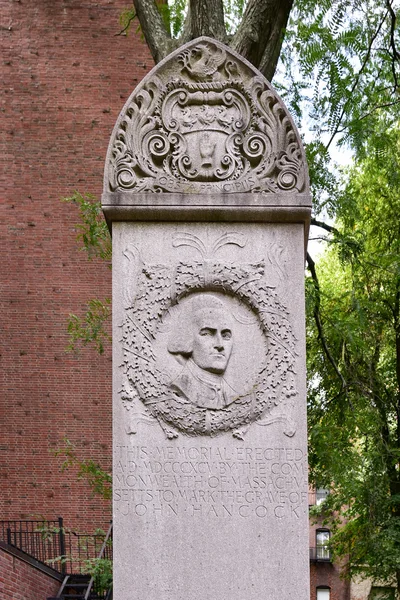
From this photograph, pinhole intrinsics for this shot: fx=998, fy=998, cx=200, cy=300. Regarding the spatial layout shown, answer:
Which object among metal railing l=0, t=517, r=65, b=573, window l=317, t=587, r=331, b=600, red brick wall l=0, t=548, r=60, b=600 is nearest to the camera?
red brick wall l=0, t=548, r=60, b=600

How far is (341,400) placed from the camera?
15.7 m

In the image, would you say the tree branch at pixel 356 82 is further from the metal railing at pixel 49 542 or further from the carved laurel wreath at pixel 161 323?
the metal railing at pixel 49 542

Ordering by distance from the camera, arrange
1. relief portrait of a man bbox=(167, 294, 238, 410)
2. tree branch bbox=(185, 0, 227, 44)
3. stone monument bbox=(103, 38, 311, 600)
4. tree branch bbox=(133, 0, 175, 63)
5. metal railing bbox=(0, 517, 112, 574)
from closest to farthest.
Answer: stone monument bbox=(103, 38, 311, 600) < relief portrait of a man bbox=(167, 294, 238, 410) < tree branch bbox=(185, 0, 227, 44) < tree branch bbox=(133, 0, 175, 63) < metal railing bbox=(0, 517, 112, 574)

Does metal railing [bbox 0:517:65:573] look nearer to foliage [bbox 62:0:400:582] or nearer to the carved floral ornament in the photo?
foliage [bbox 62:0:400:582]

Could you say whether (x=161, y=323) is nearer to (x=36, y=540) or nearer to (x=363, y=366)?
(x=363, y=366)

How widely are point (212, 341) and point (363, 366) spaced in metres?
15.5

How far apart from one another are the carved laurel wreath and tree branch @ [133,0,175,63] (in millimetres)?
5885

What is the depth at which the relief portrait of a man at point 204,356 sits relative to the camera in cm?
577

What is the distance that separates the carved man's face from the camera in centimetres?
577

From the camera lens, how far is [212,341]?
5.79m

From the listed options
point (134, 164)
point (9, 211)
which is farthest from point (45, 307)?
point (134, 164)

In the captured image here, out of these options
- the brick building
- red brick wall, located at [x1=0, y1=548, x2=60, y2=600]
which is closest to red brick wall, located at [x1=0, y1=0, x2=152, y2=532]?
the brick building

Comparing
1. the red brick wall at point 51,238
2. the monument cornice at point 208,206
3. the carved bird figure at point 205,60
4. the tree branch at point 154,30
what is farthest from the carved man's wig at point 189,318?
the red brick wall at point 51,238

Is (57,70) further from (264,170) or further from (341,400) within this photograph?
(264,170)
